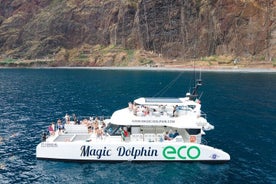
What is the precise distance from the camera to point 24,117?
51406mm

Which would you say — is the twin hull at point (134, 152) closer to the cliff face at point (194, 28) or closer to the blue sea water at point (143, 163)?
the blue sea water at point (143, 163)

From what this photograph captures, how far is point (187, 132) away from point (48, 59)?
6938 inches

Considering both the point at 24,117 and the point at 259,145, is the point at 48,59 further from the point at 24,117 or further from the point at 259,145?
the point at 259,145

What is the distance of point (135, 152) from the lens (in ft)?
102

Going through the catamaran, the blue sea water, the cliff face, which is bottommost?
the blue sea water

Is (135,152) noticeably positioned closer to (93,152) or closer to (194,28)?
(93,152)

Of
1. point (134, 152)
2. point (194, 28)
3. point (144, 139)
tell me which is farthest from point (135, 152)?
point (194, 28)

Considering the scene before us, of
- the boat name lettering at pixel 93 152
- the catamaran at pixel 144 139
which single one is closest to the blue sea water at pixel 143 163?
the catamaran at pixel 144 139

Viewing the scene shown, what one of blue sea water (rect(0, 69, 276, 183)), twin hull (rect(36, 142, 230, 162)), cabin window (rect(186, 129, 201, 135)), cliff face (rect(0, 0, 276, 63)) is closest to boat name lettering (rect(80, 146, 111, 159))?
twin hull (rect(36, 142, 230, 162))

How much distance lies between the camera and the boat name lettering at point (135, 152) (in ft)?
101

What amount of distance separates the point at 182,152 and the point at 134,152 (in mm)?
4780

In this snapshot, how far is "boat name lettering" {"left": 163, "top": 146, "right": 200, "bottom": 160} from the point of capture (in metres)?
30.8

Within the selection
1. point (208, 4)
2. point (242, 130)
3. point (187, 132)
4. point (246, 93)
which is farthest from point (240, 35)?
point (187, 132)

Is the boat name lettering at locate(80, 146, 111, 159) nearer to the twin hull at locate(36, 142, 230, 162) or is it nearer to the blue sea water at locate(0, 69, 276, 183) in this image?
the twin hull at locate(36, 142, 230, 162)
